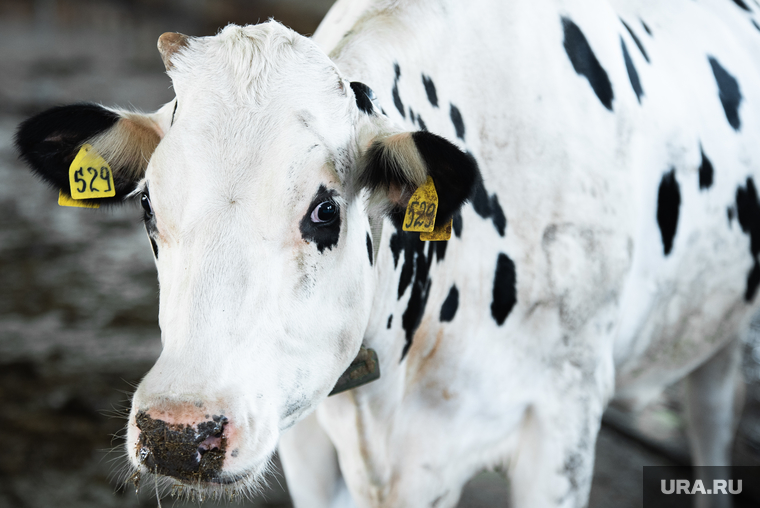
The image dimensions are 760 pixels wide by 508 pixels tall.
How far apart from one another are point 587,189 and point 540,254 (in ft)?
0.69

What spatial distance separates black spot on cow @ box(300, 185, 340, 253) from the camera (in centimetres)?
135

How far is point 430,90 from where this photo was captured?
1828 millimetres

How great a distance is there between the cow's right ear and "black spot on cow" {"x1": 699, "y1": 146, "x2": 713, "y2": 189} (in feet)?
5.25

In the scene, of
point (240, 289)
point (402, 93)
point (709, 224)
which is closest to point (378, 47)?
point (402, 93)

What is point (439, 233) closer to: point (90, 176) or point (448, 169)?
point (448, 169)

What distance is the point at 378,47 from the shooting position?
176cm

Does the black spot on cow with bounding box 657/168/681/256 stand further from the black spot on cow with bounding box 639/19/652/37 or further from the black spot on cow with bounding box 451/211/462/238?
the black spot on cow with bounding box 451/211/462/238

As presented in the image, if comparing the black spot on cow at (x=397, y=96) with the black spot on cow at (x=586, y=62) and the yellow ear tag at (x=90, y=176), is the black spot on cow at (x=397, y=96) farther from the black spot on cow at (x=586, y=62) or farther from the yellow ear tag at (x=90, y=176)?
the yellow ear tag at (x=90, y=176)

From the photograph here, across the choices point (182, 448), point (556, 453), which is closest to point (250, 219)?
point (182, 448)

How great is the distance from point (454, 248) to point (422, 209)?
0.45 metres

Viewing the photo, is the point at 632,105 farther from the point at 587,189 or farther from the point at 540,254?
the point at 540,254

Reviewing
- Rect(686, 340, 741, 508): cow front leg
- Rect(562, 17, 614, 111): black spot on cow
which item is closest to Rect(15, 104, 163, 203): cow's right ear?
Rect(562, 17, 614, 111): black spot on cow

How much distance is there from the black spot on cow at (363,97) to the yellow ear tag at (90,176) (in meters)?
0.56

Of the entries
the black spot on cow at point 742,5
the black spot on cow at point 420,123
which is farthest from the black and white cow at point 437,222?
the black spot on cow at point 742,5
